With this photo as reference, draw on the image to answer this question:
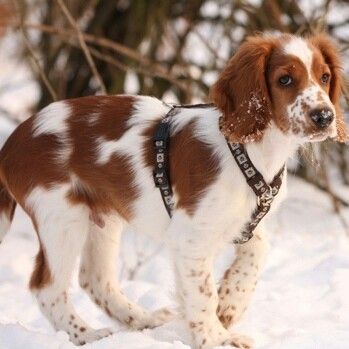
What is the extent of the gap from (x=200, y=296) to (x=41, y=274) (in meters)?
0.81

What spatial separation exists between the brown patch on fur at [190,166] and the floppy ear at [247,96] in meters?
0.15

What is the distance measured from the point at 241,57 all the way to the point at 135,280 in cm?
237

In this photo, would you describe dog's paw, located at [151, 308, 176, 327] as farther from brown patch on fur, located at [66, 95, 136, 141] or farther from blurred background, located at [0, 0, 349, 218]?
blurred background, located at [0, 0, 349, 218]

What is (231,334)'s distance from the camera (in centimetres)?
424

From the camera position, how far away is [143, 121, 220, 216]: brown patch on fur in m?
4.01

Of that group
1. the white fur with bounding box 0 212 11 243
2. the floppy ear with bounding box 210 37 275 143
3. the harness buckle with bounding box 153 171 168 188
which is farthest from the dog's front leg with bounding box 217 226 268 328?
the white fur with bounding box 0 212 11 243

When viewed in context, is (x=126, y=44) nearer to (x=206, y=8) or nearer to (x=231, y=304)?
(x=206, y=8)

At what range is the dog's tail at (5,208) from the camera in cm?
471

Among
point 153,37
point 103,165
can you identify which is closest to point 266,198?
point 103,165

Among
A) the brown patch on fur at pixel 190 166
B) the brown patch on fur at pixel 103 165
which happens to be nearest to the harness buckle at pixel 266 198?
the brown patch on fur at pixel 190 166

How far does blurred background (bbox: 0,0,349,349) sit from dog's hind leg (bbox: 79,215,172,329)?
0.12 m

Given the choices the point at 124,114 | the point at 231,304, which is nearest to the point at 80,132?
the point at 124,114

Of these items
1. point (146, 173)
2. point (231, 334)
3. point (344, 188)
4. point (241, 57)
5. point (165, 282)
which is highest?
point (241, 57)

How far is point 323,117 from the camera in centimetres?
368
